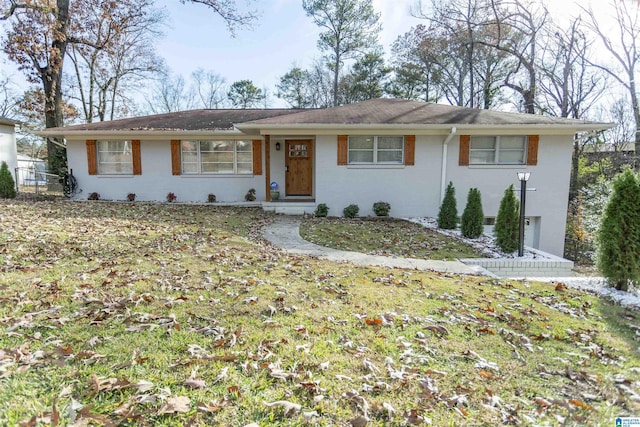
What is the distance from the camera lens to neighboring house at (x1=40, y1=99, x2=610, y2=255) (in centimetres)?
1058

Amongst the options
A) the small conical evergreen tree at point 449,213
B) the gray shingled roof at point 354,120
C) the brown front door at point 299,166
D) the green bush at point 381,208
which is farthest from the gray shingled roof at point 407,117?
the green bush at point 381,208

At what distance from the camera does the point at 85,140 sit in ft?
40.2

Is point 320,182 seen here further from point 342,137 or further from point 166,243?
point 166,243

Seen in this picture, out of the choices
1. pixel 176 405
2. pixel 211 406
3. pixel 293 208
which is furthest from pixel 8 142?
pixel 211 406

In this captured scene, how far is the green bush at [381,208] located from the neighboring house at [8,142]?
17.2 m

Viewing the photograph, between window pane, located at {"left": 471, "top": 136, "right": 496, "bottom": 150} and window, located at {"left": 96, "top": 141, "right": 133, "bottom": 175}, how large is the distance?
12011 mm

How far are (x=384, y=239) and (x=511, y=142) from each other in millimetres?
6127

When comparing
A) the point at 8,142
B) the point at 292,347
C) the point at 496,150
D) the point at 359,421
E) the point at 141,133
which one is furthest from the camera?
the point at 8,142

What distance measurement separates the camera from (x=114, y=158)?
Answer: 1267 cm

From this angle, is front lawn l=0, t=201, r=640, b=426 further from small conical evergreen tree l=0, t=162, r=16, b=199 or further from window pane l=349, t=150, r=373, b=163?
small conical evergreen tree l=0, t=162, r=16, b=199

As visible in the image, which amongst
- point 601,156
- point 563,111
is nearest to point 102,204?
point 563,111

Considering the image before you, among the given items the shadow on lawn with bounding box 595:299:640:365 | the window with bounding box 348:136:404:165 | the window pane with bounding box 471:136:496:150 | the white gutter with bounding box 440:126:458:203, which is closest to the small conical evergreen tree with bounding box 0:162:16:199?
the window with bounding box 348:136:404:165

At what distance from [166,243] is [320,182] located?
18.2 ft

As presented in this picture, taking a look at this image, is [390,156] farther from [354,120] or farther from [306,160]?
[306,160]
